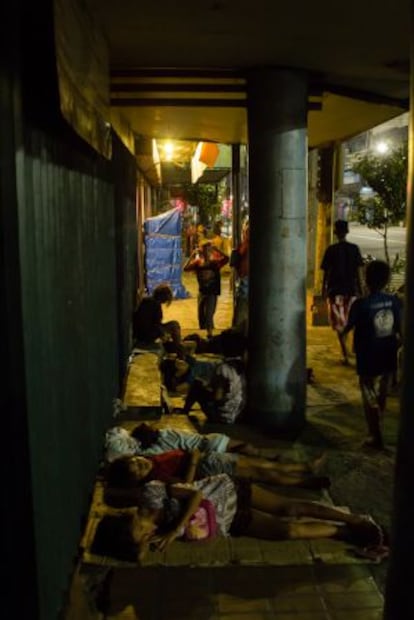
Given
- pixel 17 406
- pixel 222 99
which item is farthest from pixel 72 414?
pixel 222 99

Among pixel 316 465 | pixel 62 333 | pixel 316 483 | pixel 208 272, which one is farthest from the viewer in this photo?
pixel 208 272

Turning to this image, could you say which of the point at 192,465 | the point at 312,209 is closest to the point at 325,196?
the point at 312,209

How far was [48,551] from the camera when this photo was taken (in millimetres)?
3238

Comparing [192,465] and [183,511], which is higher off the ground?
[192,465]

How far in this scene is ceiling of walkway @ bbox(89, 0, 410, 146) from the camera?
5.02 metres

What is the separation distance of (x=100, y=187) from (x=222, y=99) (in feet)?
9.00

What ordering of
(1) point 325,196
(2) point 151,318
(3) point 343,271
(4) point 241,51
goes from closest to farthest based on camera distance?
(4) point 241,51 < (2) point 151,318 < (3) point 343,271 < (1) point 325,196

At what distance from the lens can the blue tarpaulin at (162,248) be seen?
1483 centimetres

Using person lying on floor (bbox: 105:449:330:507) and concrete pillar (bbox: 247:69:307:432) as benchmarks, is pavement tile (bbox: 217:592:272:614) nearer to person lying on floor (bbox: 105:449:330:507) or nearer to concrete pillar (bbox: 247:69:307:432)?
person lying on floor (bbox: 105:449:330:507)

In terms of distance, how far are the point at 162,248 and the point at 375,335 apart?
9322 millimetres

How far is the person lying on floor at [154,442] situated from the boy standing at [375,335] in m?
1.72

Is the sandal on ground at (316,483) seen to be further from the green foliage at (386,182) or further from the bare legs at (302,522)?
the green foliage at (386,182)

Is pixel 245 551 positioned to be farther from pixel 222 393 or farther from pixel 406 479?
pixel 406 479

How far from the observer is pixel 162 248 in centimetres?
1505
